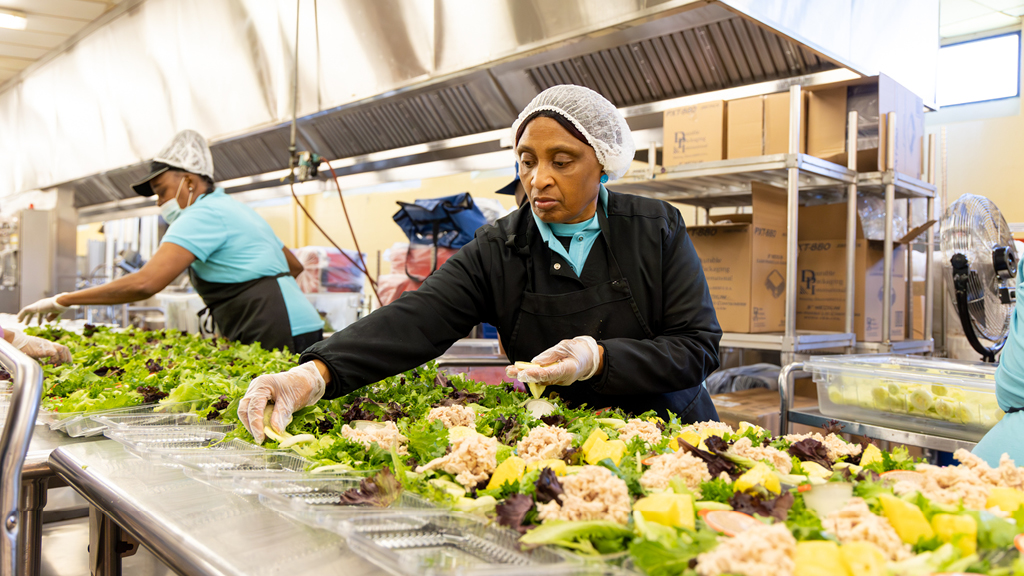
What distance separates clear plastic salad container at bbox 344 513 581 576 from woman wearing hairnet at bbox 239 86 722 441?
846 mm

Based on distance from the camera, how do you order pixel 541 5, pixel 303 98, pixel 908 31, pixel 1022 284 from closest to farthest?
pixel 1022 284 < pixel 541 5 < pixel 908 31 < pixel 303 98

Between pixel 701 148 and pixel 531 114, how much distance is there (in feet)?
5.35

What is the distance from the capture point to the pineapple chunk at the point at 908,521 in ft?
2.60

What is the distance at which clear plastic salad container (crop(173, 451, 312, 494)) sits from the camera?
1.13 metres

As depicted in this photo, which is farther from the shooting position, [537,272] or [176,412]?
[537,272]

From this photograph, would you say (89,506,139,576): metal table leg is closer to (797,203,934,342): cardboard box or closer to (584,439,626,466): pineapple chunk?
(584,439,626,466): pineapple chunk

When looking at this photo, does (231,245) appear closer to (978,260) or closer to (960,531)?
(960,531)

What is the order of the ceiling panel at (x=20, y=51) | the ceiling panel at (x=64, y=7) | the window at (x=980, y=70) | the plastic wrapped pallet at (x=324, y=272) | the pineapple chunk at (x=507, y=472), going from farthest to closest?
the ceiling panel at (x=20, y=51)
the ceiling panel at (x=64, y=7)
the window at (x=980, y=70)
the plastic wrapped pallet at (x=324, y=272)
the pineapple chunk at (x=507, y=472)

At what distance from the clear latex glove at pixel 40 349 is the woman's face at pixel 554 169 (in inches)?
72.6

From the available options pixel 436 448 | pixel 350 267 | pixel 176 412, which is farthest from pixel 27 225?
pixel 436 448

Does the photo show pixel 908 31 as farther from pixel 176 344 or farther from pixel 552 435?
pixel 176 344

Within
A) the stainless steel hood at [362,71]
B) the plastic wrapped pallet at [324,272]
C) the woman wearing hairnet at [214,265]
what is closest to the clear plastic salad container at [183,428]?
the woman wearing hairnet at [214,265]

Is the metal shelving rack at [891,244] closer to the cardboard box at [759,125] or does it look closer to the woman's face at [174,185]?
the cardboard box at [759,125]

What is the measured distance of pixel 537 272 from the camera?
2010 millimetres
